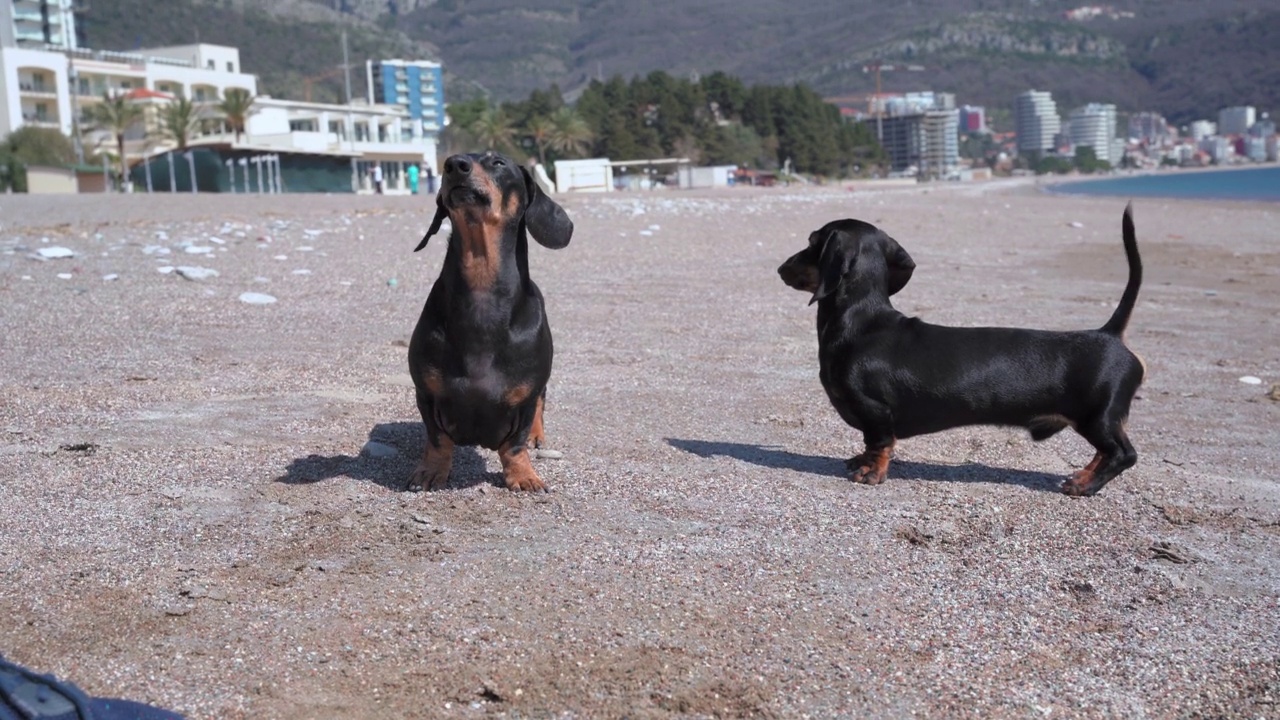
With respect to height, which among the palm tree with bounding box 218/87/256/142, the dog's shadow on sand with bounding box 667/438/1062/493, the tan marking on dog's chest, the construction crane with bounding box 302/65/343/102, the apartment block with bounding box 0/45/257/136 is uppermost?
the construction crane with bounding box 302/65/343/102

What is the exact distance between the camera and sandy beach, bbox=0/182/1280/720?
3.03m

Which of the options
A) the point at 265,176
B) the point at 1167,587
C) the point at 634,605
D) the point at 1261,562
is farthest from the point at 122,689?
the point at 265,176

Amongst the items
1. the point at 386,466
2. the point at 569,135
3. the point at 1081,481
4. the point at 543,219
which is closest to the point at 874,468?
the point at 1081,481

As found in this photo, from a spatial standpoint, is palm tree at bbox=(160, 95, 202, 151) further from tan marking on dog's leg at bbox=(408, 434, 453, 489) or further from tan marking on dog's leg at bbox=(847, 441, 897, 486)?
tan marking on dog's leg at bbox=(847, 441, 897, 486)

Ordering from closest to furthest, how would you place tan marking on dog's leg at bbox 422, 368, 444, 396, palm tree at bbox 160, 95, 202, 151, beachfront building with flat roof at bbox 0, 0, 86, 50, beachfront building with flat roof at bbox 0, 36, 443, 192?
tan marking on dog's leg at bbox 422, 368, 444, 396 < beachfront building with flat roof at bbox 0, 36, 443, 192 < palm tree at bbox 160, 95, 202, 151 < beachfront building with flat roof at bbox 0, 0, 86, 50

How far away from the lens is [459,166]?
4121 millimetres

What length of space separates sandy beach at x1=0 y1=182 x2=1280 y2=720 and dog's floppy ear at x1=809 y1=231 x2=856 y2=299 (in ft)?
2.58

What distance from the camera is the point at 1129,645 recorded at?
130 inches

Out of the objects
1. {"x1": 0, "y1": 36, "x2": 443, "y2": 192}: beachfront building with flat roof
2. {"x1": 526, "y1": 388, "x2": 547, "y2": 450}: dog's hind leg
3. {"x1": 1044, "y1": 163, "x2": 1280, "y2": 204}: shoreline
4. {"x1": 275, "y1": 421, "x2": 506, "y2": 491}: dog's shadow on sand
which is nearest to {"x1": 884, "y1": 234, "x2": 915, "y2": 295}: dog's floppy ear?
{"x1": 526, "y1": 388, "x2": 547, "y2": 450}: dog's hind leg

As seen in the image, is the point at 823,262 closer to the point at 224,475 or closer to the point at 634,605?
the point at 634,605

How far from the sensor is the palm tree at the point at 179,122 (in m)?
66.1

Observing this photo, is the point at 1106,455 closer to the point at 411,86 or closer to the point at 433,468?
the point at 433,468

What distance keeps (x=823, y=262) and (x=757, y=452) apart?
1005mm

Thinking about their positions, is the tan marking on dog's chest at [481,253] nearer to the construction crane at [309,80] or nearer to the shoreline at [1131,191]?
the shoreline at [1131,191]
